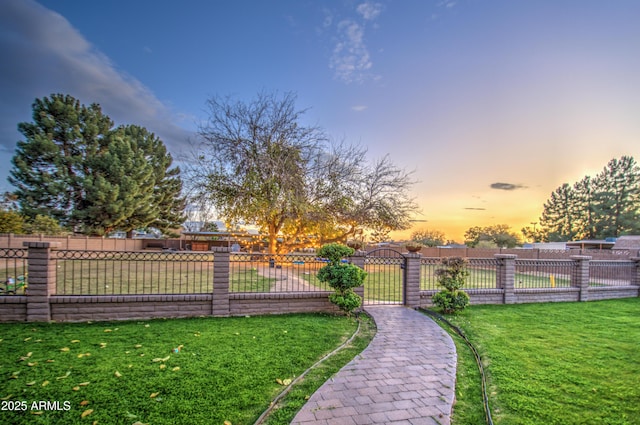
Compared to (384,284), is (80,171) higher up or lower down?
higher up

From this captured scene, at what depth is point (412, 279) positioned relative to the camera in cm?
810

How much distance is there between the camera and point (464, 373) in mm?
4109

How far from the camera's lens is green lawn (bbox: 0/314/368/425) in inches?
114

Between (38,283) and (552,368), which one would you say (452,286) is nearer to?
(552,368)

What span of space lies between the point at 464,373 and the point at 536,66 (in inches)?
407

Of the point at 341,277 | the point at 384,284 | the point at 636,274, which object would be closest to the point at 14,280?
the point at 341,277

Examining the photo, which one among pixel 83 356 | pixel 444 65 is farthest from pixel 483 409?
pixel 444 65

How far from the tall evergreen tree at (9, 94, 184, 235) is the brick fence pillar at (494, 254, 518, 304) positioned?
2636 centimetres

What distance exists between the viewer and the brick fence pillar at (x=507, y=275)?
29.3 ft

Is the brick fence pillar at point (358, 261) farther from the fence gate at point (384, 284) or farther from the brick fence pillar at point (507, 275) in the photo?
→ the brick fence pillar at point (507, 275)

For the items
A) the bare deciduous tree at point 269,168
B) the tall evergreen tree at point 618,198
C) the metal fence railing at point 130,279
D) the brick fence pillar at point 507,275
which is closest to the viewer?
the metal fence railing at point 130,279

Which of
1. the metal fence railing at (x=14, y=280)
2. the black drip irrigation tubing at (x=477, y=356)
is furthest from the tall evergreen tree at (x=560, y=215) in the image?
the metal fence railing at (x=14, y=280)

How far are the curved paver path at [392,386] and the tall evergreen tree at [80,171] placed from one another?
2616 cm

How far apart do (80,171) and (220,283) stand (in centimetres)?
2449
